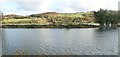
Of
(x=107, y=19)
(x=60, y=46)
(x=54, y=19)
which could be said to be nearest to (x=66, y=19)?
(x=54, y=19)

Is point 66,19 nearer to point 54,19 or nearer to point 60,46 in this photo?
point 54,19

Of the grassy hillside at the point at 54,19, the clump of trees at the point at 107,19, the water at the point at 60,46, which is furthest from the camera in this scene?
the grassy hillside at the point at 54,19

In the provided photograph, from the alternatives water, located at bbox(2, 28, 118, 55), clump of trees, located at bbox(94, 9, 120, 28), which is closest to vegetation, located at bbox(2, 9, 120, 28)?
clump of trees, located at bbox(94, 9, 120, 28)

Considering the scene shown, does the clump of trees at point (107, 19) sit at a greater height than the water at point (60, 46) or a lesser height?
greater

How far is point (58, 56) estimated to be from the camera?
29562mm

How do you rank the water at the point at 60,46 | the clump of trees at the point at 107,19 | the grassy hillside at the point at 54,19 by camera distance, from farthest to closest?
the grassy hillside at the point at 54,19
the clump of trees at the point at 107,19
the water at the point at 60,46

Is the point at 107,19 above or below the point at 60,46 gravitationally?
above

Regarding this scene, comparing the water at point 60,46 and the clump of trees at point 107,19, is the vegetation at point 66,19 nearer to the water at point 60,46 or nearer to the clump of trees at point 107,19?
the clump of trees at point 107,19

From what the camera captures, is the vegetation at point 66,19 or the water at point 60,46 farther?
the vegetation at point 66,19

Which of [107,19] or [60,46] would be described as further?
[107,19]

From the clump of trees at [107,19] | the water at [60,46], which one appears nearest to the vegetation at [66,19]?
the clump of trees at [107,19]

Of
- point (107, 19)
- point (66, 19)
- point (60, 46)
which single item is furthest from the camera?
point (66, 19)

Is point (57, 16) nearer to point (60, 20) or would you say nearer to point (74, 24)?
point (60, 20)

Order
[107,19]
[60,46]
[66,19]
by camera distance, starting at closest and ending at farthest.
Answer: [60,46] → [107,19] → [66,19]
